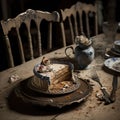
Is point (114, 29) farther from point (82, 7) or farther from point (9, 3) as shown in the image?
point (9, 3)

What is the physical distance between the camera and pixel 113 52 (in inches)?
67.8

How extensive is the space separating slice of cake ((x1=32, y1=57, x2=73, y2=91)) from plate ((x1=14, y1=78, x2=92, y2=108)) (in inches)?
1.8

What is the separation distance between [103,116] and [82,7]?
56.9 inches

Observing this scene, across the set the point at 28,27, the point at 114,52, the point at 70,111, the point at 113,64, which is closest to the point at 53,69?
the point at 70,111

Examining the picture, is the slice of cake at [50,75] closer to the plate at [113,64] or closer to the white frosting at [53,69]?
the white frosting at [53,69]

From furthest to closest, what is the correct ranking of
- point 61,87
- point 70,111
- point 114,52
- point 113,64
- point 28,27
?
point 28,27, point 114,52, point 113,64, point 61,87, point 70,111

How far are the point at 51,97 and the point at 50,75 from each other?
4.0 inches

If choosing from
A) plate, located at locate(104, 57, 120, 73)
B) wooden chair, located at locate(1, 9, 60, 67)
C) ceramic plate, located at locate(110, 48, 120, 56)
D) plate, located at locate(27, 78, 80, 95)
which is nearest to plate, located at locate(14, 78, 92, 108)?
plate, located at locate(27, 78, 80, 95)

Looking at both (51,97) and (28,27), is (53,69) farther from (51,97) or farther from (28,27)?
(28,27)

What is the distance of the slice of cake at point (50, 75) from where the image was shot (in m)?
1.19

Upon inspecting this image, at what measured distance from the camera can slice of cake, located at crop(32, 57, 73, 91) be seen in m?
1.19

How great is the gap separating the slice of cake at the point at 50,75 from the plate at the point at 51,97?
46mm

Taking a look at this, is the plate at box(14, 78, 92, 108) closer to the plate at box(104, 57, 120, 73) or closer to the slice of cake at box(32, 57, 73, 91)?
the slice of cake at box(32, 57, 73, 91)

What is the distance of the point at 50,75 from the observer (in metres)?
1.20
